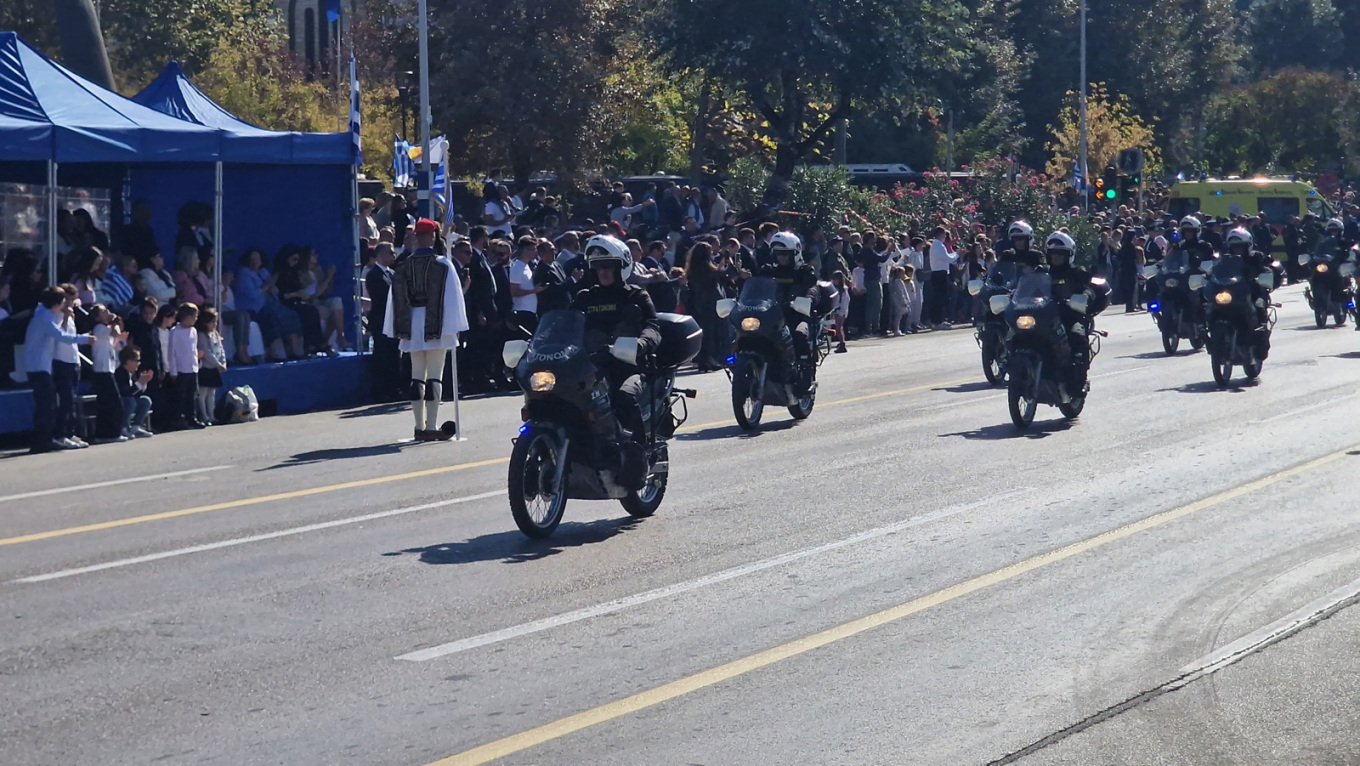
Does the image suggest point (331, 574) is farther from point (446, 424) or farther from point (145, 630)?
point (446, 424)

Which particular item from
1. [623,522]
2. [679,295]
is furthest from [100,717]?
[679,295]

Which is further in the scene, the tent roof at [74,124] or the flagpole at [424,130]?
the flagpole at [424,130]

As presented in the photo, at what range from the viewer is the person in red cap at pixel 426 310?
16.1 metres

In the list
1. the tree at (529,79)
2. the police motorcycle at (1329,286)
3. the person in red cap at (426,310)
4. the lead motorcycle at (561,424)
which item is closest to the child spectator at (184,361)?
the person in red cap at (426,310)

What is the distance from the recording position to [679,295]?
23.8m

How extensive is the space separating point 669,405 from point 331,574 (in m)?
2.92

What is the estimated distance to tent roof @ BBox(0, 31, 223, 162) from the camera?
56.5 ft

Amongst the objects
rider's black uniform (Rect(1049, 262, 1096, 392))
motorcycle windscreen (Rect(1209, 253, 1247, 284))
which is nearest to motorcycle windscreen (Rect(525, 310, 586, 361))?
rider's black uniform (Rect(1049, 262, 1096, 392))

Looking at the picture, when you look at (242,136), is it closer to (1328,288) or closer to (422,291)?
(422,291)

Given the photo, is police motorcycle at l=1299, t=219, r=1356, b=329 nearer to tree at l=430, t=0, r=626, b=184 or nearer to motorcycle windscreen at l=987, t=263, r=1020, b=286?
motorcycle windscreen at l=987, t=263, r=1020, b=286

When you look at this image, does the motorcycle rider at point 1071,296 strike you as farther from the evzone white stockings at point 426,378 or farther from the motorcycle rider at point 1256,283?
the evzone white stockings at point 426,378

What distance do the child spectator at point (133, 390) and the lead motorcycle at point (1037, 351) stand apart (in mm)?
8072

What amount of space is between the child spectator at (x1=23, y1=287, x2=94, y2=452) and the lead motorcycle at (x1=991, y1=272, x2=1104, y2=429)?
8.42 metres

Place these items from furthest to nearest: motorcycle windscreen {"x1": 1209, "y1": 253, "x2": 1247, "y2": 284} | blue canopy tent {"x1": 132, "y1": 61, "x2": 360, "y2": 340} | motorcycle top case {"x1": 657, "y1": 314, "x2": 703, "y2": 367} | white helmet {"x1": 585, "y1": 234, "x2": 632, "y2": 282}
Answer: blue canopy tent {"x1": 132, "y1": 61, "x2": 360, "y2": 340} → motorcycle windscreen {"x1": 1209, "y1": 253, "x2": 1247, "y2": 284} → motorcycle top case {"x1": 657, "y1": 314, "x2": 703, "y2": 367} → white helmet {"x1": 585, "y1": 234, "x2": 632, "y2": 282}
